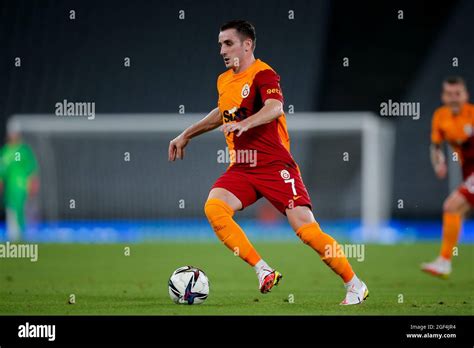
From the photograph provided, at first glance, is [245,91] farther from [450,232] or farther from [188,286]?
[450,232]

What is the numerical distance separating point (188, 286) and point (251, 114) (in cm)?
144

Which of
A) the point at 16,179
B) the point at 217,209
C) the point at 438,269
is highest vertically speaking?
the point at 16,179

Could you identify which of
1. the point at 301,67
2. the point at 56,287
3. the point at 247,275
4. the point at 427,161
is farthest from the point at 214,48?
the point at 56,287

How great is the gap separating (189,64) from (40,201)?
16.4 ft

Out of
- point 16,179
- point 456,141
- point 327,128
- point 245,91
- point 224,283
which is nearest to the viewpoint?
point 245,91

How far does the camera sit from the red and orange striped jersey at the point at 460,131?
973 centimetres

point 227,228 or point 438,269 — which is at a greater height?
point 227,228

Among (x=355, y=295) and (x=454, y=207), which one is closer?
(x=355, y=295)

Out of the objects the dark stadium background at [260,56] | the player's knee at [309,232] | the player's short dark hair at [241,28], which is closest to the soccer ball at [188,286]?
the player's knee at [309,232]

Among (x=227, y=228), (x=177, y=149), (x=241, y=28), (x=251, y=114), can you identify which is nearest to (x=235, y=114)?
(x=251, y=114)

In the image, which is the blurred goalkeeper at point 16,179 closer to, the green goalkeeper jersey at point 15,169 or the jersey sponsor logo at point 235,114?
the green goalkeeper jersey at point 15,169

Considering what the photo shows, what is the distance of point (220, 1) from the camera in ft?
67.8

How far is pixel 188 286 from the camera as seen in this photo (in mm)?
6957

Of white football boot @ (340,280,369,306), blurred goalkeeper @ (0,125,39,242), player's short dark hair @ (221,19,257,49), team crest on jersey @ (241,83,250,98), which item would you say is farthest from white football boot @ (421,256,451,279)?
blurred goalkeeper @ (0,125,39,242)
